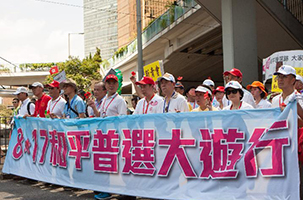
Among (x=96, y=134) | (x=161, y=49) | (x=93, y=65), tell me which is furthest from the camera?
(x=93, y=65)

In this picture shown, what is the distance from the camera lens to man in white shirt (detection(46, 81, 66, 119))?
760cm

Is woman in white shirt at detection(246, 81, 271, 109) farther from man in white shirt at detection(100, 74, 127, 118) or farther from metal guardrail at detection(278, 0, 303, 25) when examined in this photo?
metal guardrail at detection(278, 0, 303, 25)

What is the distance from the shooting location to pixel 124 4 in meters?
97.6

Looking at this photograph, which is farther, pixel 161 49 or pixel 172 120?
pixel 161 49

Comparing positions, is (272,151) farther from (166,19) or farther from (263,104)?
(166,19)

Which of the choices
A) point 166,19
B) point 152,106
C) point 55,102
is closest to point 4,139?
point 55,102

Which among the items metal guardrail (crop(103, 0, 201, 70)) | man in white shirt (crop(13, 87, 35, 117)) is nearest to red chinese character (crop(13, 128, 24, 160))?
man in white shirt (crop(13, 87, 35, 117))

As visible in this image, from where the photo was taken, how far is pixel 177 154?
5.21 metres

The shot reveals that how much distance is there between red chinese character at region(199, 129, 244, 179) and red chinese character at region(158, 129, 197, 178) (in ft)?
0.57

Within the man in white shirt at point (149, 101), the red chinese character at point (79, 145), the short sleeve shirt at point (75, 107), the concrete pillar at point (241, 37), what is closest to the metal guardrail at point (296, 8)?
the concrete pillar at point (241, 37)

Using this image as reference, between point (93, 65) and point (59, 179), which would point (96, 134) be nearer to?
point (59, 179)

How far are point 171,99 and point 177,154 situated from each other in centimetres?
125

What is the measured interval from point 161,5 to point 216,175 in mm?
90329

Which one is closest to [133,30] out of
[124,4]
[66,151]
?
[124,4]
